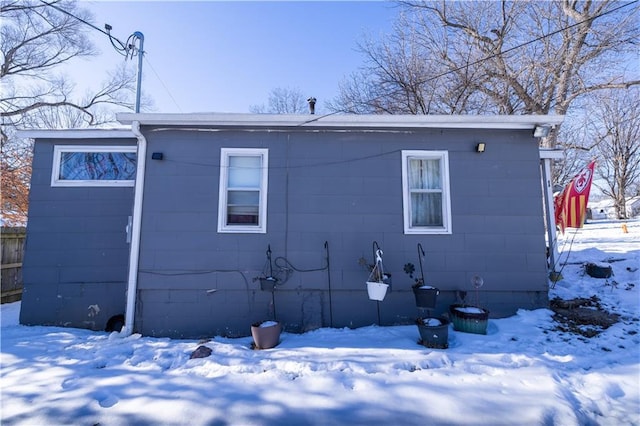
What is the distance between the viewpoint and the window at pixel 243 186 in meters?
4.81

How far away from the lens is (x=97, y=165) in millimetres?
5656

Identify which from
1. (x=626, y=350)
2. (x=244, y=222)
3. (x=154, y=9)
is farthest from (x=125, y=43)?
(x=626, y=350)

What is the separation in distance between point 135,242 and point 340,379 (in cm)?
348

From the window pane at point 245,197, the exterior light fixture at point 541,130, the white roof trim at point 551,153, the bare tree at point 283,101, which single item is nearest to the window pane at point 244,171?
the window pane at point 245,197

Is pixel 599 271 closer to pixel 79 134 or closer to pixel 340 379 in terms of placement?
pixel 340 379

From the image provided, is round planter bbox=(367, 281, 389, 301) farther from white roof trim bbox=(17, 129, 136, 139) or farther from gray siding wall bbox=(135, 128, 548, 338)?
white roof trim bbox=(17, 129, 136, 139)

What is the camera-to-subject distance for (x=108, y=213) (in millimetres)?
5488

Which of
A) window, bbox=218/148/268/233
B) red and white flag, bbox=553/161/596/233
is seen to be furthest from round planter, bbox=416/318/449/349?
red and white flag, bbox=553/161/596/233

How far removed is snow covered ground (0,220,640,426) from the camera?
250 centimetres

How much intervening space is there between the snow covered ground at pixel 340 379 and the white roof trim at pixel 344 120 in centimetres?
280

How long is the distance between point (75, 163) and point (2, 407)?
422 cm

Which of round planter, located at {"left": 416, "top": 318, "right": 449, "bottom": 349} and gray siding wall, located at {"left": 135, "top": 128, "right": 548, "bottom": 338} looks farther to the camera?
gray siding wall, located at {"left": 135, "top": 128, "right": 548, "bottom": 338}

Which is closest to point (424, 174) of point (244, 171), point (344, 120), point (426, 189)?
point (426, 189)

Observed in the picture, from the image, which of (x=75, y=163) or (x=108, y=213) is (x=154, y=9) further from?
(x=108, y=213)
